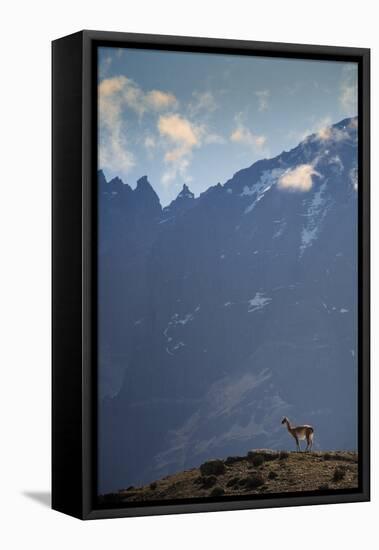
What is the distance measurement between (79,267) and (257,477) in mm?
1988

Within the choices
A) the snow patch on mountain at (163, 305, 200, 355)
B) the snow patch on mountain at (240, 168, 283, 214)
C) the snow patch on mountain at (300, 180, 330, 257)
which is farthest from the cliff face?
Result: the snow patch on mountain at (240, 168, 283, 214)

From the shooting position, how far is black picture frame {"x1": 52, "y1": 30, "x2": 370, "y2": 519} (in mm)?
11352

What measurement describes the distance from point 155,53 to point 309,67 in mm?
1217

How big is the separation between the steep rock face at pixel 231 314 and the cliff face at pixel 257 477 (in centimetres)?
8

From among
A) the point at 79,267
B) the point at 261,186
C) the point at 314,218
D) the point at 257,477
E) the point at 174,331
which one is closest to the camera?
the point at 79,267

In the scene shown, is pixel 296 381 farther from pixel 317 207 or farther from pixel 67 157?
pixel 67 157

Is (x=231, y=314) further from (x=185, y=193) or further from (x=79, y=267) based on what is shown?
(x=79, y=267)

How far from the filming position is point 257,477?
11.9m

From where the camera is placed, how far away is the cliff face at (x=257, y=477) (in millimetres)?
11625

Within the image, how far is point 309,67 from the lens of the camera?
12.1m

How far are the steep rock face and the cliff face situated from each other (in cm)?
8

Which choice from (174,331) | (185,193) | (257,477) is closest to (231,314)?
(174,331)

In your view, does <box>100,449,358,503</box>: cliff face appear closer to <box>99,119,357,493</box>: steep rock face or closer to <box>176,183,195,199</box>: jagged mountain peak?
<box>99,119,357,493</box>: steep rock face

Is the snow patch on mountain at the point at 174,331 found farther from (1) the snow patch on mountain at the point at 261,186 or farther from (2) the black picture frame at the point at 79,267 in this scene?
(1) the snow patch on mountain at the point at 261,186
